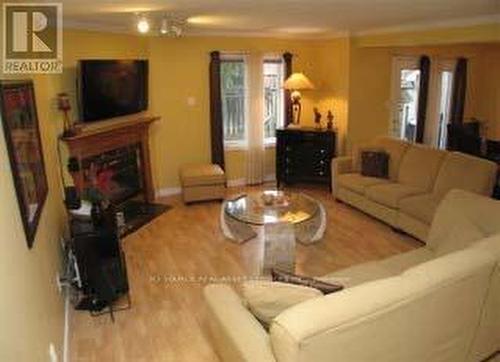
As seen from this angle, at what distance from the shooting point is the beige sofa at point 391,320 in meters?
1.88

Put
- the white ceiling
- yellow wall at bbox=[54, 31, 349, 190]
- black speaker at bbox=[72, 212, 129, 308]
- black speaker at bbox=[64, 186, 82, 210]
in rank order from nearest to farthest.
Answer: the white ceiling, black speaker at bbox=[72, 212, 129, 308], black speaker at bbox=[64, 186, 82, 210], yellow wall at bbox=[54, 31, 349, 190]

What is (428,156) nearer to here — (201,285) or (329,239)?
(329,239)

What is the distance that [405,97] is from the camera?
7484 mm

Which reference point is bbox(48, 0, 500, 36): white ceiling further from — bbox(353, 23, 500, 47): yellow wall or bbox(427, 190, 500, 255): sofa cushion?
bbox(427, 190, 500, 255): sofa cushion

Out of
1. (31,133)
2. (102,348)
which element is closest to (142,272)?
(102,348)

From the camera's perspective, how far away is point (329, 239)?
5.01 meters

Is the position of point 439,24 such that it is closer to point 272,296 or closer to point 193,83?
point 193,83

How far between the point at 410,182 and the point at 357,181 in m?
0.65

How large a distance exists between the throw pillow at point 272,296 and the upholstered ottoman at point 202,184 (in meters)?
3.84

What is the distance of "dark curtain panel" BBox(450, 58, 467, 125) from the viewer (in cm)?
776

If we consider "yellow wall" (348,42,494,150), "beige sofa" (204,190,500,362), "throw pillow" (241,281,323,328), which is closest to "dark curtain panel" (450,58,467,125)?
"yellow wall" (348,42,494,150)

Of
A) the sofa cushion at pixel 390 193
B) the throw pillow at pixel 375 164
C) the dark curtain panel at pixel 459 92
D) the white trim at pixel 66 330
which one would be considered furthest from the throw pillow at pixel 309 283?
the dark curtain panel at pixel 459 92

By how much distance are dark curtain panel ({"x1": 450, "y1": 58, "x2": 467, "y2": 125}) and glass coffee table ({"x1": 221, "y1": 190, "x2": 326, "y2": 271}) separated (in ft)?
14.5

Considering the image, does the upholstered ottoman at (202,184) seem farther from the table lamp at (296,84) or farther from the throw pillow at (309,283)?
the throw pillow at (309,283)
